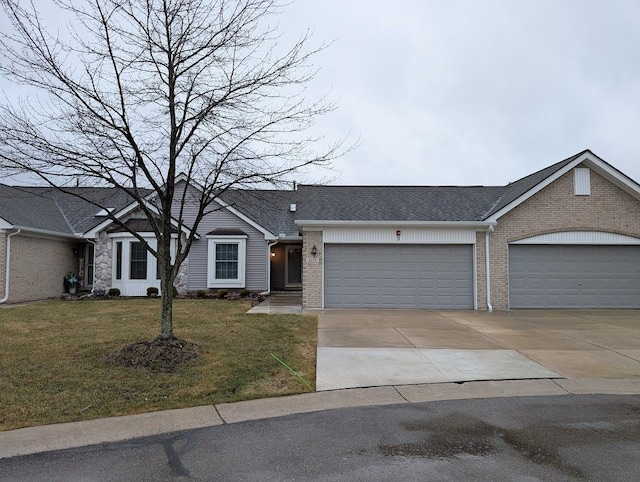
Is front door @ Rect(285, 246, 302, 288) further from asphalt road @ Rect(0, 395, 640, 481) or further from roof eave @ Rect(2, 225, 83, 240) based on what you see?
asphalt road @ Rect(0, 395, 640, 481)

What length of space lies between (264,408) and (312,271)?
31.8 feet

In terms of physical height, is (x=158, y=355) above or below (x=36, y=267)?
below

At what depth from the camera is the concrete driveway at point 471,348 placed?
6.79 metres

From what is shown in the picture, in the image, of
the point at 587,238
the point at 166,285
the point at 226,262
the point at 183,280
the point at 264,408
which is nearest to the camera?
the point at 264,408

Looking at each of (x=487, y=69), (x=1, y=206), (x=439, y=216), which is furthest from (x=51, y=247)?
(x=487, y=69)

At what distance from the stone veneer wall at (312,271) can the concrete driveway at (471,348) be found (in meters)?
1.77

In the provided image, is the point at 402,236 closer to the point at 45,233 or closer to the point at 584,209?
the point at 584,209

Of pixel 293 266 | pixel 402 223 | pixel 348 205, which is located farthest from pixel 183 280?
pixel 402 223

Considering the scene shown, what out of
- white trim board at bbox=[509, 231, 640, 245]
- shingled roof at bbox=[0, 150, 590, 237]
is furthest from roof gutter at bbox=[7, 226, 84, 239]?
white trim board at bbox=[509, 231, 640, 245]

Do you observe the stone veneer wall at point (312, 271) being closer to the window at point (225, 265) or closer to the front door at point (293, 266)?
the window at point (225, 265)

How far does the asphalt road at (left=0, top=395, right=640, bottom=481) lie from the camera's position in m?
3.69

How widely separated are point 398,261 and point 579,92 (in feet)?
38.7

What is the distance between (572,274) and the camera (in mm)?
15094

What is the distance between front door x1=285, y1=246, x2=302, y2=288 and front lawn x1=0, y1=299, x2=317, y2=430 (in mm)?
9893
